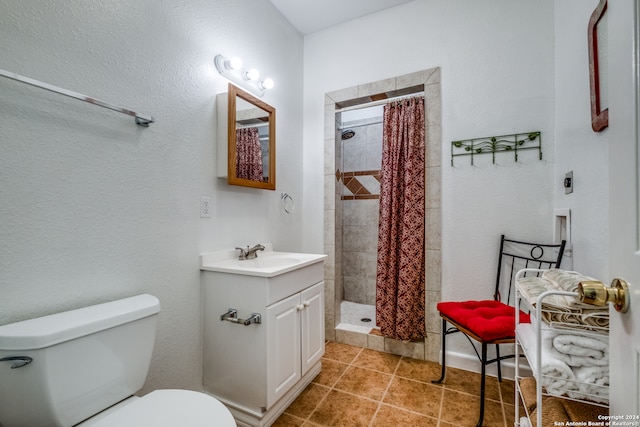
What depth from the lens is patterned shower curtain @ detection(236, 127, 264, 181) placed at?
1.77 m

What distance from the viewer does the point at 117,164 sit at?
1.22 metres

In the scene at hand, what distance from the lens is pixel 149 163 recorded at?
1.35 m

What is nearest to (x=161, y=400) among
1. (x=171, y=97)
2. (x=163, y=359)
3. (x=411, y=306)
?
(x=163, y=359)

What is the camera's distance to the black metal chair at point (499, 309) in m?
1.45

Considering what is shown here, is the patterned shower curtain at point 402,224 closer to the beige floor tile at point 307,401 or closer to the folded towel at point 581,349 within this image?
the beige floor tile at point 307,401

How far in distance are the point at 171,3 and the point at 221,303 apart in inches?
64.9

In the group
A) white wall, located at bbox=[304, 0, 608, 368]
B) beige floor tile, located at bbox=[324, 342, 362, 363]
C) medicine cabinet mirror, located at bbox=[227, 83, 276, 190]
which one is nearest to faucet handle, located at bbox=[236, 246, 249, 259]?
medicine cabinet mirror, located at bbox=[227, 83, 276, 190]

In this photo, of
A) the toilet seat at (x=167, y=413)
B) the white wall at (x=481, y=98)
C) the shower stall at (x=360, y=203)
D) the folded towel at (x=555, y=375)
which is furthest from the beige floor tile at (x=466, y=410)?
the shower stall at (x=360, y=203)

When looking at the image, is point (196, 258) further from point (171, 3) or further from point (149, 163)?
point (171, 3)

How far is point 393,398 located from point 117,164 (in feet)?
6.49

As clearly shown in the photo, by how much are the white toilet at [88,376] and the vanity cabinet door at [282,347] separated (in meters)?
0.46

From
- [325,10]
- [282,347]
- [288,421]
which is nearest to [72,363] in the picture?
[282,347]

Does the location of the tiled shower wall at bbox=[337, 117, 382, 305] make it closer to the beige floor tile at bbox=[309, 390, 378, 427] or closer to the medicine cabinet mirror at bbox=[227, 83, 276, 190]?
the medicine cabinet mirror at bbox=[227, 83, 276, 190]

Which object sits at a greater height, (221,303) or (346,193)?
(346,193)
